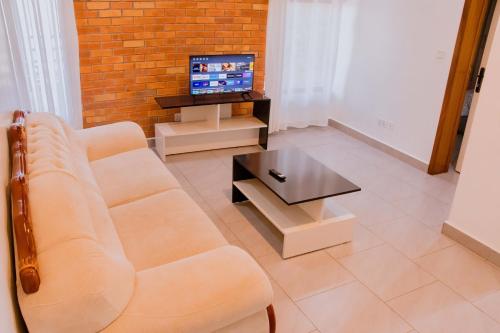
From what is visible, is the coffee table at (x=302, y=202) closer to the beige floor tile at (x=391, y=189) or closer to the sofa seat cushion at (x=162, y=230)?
the sofa seat cushion at (x=162, y=230)

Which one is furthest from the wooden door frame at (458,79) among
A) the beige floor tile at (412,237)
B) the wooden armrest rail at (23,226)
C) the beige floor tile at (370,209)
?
the wooden armrest rail at (23,226)

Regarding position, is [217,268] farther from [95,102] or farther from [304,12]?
[304,12]

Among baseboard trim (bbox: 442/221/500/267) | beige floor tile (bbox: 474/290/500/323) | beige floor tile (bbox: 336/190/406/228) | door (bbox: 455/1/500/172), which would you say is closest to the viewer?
beige floor tile (bbox: 474/290/500/323)

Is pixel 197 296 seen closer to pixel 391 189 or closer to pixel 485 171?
pixel 485 171

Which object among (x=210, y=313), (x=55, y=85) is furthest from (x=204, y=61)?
(x=210, y=313)

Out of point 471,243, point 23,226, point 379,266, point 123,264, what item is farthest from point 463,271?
point 23,226

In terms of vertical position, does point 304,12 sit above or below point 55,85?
above

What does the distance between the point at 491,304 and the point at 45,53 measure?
376cm

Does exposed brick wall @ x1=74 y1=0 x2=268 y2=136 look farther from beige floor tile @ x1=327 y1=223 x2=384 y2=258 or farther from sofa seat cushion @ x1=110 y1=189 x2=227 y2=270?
beige floor tile @ x1=327 y1=223 x2=384 y2=258

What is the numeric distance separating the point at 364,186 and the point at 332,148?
960 mm

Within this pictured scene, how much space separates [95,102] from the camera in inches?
155

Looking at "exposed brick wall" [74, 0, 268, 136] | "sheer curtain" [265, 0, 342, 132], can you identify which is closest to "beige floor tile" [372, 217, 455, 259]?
"sheer curtain" [265, 0, 342, 132]

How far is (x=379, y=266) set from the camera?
2619 millimetres

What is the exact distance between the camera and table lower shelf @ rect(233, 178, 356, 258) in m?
2.62
